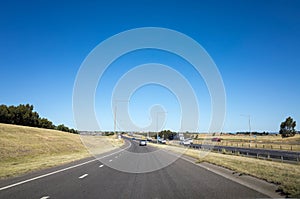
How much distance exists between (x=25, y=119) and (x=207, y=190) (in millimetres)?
97581

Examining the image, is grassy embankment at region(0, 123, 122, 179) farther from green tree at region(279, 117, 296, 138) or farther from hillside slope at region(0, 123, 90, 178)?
green tree at region(279, 117, 296, 138)

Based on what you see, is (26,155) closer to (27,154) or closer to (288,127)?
(27,154)

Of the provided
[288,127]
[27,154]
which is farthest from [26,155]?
[288,127]

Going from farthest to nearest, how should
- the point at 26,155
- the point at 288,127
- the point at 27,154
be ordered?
the point at 288,127
the point at 27,154
the point at 26,155

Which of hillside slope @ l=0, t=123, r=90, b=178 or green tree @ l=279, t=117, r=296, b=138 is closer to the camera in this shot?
hillside slope @ l=0, t=123, r=90, b=178

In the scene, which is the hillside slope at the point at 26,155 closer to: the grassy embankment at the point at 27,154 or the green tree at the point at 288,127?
the grassy embankment at the point at 27,154

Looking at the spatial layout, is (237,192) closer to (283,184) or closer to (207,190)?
(207,190)

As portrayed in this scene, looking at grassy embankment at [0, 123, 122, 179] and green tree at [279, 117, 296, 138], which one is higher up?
green tree at [279, 117, 296, 138]

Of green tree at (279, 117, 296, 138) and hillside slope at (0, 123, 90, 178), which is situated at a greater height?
green tree at (279, 117, 296, 138)

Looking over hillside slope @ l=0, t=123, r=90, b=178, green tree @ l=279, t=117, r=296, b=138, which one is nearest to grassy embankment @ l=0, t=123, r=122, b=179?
hillside slope @ l=0, t=123, r=90, b=178

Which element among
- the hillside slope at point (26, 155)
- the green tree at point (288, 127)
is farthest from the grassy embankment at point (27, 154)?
the green tree at point (288, 127)

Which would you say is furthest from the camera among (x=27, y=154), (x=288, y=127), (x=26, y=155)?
(x=288, y=127)

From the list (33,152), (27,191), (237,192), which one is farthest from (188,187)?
(33,152)

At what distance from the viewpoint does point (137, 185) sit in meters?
10.7
